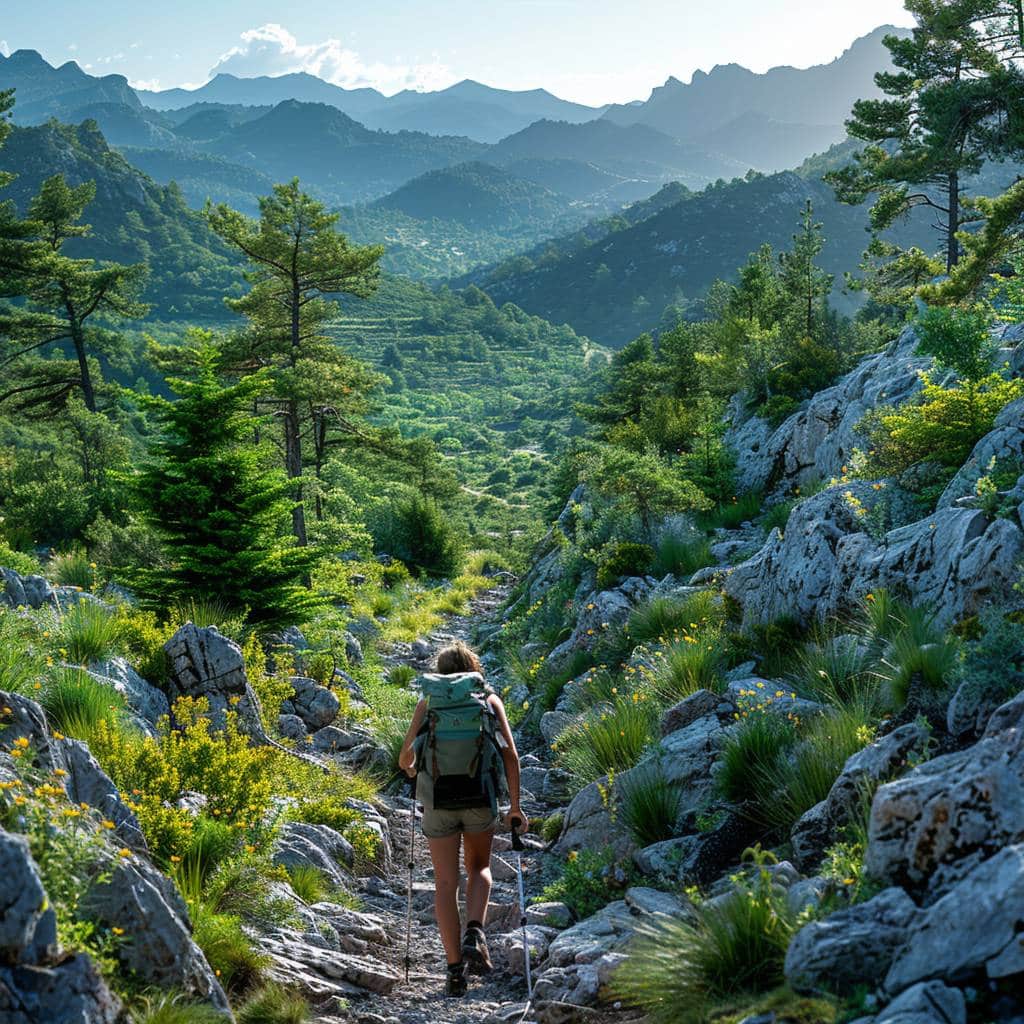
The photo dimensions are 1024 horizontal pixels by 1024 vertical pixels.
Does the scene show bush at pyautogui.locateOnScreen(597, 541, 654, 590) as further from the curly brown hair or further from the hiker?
the hiker

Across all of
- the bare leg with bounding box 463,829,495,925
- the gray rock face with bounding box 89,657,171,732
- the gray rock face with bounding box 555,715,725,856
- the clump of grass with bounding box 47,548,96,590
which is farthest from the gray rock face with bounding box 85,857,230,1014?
the clump of grass with bounding box 47,548,96,590

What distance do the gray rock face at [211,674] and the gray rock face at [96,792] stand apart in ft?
11.7

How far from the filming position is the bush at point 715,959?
3.82 m

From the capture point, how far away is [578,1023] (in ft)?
14.9

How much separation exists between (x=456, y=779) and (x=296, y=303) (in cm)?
2002

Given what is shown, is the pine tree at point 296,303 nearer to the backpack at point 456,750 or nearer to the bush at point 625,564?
the bush at point 625,564

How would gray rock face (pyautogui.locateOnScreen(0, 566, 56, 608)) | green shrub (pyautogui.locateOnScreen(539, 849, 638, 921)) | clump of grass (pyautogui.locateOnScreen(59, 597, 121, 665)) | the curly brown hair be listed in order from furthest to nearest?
gray rock face (pyautogui.locateOnScreen(0, 566, 56, 608)), clump of grass (pyautogui.locateOnScreen(59, 597, 121, 665)), green shrub (pyautogui.locateOnScreen(539, 849, 638, 921)), the curly brown hair

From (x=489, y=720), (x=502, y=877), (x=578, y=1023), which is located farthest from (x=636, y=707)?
(x=578, y=1023)

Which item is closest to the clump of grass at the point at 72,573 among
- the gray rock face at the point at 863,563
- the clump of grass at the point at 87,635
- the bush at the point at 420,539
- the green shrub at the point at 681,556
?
the clump of grass at the point at 87,635

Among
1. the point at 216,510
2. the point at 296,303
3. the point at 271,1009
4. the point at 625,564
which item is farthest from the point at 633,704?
the point at 296,303

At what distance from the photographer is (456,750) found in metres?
5.23

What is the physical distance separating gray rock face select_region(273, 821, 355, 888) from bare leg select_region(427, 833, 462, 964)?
5.17ft

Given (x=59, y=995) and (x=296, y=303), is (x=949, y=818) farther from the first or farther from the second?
(x=296, y=303)

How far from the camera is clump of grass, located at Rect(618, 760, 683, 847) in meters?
6.29
